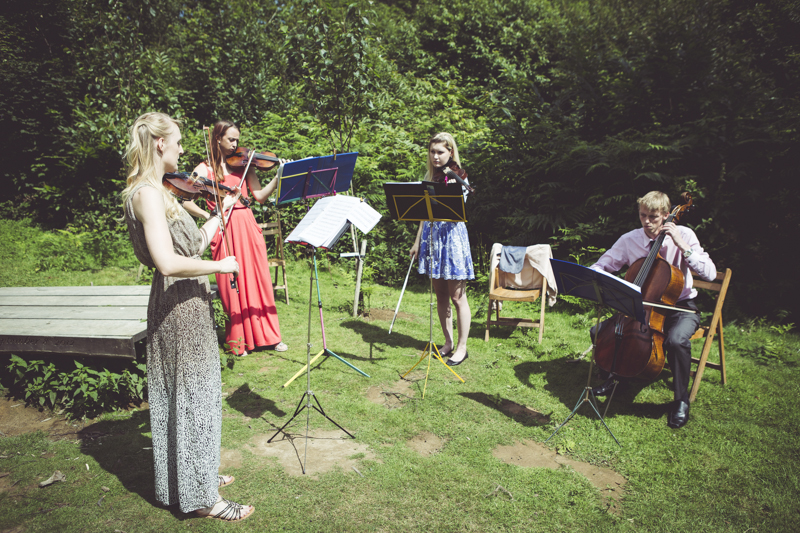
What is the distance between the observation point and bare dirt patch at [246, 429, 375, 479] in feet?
9.95

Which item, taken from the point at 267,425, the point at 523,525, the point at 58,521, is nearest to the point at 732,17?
the point at 523,525

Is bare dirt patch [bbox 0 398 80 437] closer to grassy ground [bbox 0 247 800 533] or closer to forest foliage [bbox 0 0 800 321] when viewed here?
grassy ground [bbox 0 247 800 533]

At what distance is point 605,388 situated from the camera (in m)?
4.03

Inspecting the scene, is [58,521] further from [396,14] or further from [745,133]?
[396,14]

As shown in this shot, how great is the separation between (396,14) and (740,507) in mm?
19779

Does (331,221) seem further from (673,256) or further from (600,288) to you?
(673,256)

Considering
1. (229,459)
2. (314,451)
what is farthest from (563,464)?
(229,459)

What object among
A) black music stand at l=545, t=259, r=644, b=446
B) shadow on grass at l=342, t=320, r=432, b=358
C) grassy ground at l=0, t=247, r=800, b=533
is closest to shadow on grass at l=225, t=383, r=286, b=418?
grassy ground at l=0, t=247, r=800, b=533

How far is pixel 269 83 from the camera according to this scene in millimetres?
11039

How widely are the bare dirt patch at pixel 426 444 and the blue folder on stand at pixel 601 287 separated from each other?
146 centimetres

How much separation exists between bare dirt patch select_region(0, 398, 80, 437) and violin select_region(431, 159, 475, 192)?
3.56m

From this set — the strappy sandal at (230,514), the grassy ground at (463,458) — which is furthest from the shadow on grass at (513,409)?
the strappy sandal at (230,514)

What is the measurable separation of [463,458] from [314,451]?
1027mm

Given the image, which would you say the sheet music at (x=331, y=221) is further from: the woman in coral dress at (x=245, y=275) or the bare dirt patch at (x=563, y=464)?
the bare dirt patch at (x=563, y=464)
